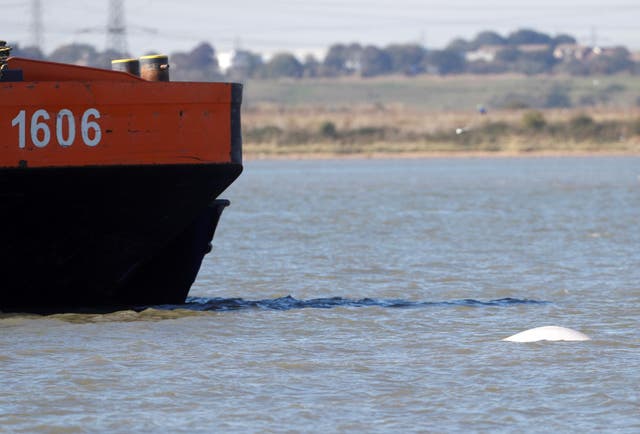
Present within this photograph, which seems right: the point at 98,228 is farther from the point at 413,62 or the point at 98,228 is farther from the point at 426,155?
the point at 413,62

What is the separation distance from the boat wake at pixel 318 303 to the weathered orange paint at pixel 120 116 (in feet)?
5.96

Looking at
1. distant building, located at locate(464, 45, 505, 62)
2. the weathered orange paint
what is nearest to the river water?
the weathered orange paint

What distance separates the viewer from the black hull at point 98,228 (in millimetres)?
10906

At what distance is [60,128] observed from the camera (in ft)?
35.3

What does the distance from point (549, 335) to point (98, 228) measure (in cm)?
355

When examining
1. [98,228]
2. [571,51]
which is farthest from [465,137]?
[571,51]

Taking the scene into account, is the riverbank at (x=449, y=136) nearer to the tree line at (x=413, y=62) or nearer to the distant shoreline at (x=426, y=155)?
the distant shoreline at (x=426, y=155)

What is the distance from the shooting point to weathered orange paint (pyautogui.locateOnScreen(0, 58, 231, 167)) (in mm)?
10648

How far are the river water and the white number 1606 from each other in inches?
56.5

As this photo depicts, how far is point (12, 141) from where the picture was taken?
10.6 m

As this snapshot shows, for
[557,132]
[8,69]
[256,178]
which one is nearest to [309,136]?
[557,132]

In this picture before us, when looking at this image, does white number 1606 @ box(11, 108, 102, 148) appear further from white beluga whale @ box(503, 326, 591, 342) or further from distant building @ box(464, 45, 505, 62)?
distant building @ box(464, 45, 505, 62)

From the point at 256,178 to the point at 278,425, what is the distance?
1680 inches

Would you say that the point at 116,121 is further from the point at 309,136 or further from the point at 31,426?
the point at 309,136
